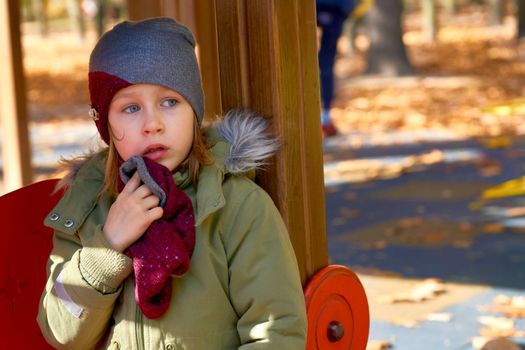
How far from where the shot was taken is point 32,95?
20344mm

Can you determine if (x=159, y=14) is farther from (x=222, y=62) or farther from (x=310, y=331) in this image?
(x=310, y=331)

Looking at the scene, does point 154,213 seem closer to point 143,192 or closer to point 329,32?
point 143,192

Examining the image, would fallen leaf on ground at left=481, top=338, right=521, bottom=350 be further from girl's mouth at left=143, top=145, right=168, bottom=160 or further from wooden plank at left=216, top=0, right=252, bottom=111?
girl's mouth at left=143, top=145, right=168, bottom=160

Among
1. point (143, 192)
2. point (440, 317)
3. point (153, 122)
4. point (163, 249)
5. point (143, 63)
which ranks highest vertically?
point (143, 63)

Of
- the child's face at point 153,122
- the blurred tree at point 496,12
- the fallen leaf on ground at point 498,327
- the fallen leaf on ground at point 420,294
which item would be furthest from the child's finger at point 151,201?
the blurred tree at point 496,12

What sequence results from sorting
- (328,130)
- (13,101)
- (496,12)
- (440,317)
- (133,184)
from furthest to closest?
(496,12)
(328,130)
(13,101)
(440,317)
(133,184)

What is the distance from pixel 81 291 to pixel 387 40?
1431 centimetres

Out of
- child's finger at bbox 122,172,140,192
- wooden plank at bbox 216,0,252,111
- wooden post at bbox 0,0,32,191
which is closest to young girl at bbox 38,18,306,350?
child's finger at bbox 122,172,140,192

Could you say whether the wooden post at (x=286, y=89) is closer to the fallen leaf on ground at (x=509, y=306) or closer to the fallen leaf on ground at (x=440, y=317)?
the fallen leaf on ground at (x=440, y=317)

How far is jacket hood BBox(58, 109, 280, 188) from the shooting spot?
249cm

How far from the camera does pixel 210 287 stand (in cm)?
234

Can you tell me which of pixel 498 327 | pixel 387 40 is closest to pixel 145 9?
pixel 498 327

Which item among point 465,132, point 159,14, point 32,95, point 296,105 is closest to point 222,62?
point 296,105

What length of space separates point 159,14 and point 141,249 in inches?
60.3
